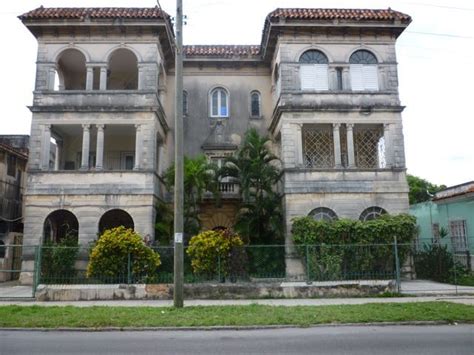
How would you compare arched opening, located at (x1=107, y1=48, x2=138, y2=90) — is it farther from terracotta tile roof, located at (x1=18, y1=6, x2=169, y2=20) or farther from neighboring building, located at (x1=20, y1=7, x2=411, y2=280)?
terracotta tile roof, located at (x1=18, y1=6, x2=169, y2=20)

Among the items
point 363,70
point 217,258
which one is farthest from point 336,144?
point 217,258

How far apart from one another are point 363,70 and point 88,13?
44.2 feet

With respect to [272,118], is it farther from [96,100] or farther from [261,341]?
[261,341]

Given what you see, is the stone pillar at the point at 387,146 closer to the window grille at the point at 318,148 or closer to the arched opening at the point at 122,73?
the window grille at the point at 318,148

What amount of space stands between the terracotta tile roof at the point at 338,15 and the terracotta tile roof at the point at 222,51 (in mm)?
3792

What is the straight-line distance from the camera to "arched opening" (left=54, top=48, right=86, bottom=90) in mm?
21906

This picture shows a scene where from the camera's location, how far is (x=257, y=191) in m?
19.9

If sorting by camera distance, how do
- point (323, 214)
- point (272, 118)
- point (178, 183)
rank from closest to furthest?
point (178, 183), point (323, 214), point (272, 118)

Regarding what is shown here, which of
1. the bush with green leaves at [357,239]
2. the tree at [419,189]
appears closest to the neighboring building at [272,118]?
the bush with green leaves at [357,239]

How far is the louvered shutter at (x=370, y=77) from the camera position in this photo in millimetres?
21359

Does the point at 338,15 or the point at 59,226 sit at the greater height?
the point at 338,15

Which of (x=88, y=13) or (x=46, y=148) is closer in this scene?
(x=46, y=148)

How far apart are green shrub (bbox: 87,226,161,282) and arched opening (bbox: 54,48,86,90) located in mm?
11174

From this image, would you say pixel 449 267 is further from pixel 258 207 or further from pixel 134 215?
pixel 134 215
